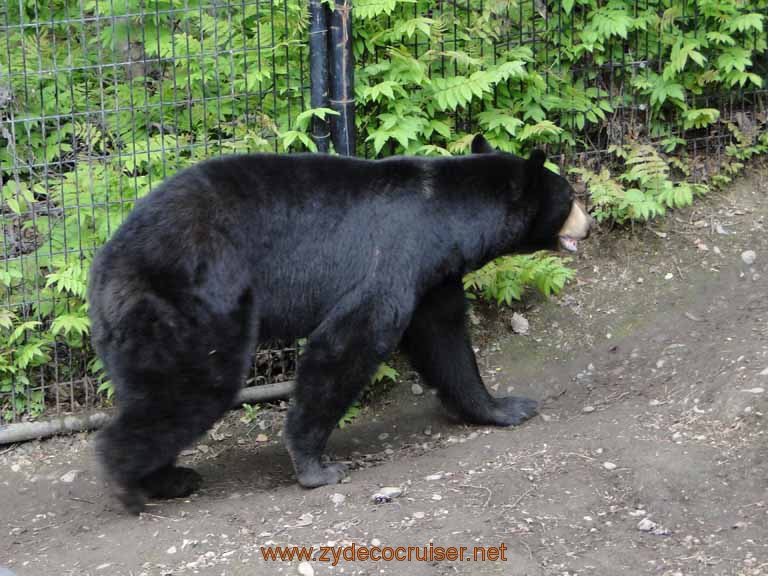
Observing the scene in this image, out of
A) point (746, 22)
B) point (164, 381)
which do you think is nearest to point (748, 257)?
point (746, 22)

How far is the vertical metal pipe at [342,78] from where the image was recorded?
6711 millimetres

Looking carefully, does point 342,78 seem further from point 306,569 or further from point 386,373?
point 306,569

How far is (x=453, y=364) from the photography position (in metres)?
6.61

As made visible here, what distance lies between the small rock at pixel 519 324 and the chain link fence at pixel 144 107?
4.05ft

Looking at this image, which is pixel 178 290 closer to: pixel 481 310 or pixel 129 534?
pixel 129 534

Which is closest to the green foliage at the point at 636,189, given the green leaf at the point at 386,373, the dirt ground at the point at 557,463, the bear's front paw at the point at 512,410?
the dirt ground at the point at 557,463

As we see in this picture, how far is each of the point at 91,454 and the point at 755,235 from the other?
15.9 ft

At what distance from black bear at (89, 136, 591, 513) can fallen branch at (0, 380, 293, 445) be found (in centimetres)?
114

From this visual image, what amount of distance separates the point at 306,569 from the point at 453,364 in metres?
2.19

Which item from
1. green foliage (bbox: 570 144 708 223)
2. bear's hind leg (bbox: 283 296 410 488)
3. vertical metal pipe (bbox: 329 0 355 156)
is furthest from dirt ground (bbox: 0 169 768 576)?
vertical metal pipe (bbox: 329 0 355 156)

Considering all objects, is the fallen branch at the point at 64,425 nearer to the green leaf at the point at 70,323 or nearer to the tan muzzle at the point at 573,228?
the green leaf at the point at 70,323

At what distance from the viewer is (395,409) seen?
7180 mm

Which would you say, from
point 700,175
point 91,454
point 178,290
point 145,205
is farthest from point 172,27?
point 700,175

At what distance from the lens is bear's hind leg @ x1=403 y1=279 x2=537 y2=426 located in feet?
21.4
